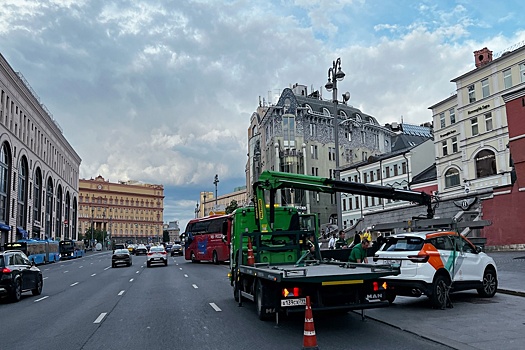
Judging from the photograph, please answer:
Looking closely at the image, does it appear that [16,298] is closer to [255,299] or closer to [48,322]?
[48,322]

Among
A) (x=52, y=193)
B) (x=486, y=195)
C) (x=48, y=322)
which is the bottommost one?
(x=48, y=322)

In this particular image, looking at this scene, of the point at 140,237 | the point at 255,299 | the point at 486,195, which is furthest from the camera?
the point at 140,237

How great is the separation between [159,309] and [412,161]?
54461 mm

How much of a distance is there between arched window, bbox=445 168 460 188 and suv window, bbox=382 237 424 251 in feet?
139

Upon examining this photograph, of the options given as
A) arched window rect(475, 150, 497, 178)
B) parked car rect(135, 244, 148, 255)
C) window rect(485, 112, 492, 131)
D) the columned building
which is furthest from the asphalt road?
parked car rect(135, 244, 148, 255)

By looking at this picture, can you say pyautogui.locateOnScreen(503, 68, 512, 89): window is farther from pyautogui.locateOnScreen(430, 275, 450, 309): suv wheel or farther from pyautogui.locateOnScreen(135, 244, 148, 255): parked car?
pyautogui.locateOnScreen(135, 244, 148, 255): parked car

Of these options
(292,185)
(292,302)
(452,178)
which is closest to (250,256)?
(292,185)

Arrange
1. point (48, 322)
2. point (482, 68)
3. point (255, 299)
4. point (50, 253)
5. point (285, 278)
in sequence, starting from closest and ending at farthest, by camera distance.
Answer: point (285, 278), point (255, 299), point (48, 322), point (482, 68), point (50, 253)

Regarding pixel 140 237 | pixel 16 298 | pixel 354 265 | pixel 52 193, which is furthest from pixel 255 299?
pixel 140 237

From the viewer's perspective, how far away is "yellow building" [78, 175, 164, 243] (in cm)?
15138

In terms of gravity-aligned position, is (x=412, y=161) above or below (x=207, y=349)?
above

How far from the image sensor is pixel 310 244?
13.6 metres

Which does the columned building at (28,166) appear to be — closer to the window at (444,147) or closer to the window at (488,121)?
the window at (444,147)

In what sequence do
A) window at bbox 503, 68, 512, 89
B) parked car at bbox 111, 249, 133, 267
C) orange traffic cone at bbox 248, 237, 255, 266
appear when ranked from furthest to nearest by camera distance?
1. window at bbox 503, 68, 512, 89
2. parked car at bbox 111, 249, 133, 267
3. orange traffic cone at bbox 248, 237, 255, 266
